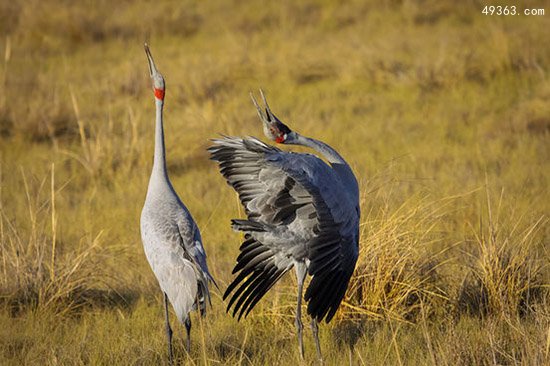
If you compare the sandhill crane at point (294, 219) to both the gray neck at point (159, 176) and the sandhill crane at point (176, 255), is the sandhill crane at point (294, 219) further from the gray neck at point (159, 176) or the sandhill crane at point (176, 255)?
the gray neck at point (159, 176)

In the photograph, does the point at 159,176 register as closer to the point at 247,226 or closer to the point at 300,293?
the point at 247,226

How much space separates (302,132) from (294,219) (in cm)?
434

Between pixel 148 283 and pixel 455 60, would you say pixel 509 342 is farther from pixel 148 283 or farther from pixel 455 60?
pixel 455 60

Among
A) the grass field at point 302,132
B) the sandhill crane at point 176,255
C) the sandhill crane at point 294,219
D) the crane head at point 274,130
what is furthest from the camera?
the grass field at point 302,132

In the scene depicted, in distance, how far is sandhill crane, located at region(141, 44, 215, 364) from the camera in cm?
454

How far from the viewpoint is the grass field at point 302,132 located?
16.3 ft

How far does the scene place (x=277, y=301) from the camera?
17.3ft

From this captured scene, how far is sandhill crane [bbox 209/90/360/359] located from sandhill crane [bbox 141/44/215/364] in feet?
0.61

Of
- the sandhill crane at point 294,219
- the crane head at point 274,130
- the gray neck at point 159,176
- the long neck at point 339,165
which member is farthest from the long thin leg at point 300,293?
the gray neck at point 159,176

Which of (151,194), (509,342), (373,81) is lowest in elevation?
(509,342)

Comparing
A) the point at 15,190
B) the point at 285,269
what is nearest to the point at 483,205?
the point at 285,269

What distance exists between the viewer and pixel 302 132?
8.82m

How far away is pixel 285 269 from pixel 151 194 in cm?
82

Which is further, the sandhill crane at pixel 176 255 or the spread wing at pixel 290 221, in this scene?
the sandhill crane at pixel 176 255
